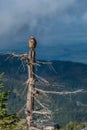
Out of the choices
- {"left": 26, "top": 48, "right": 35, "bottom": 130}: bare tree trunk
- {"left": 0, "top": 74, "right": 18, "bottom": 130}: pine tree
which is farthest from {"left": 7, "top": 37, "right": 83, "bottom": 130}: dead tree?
{"left": 0, "top": 74, "right": 18, "bottom": 130}: pine tree

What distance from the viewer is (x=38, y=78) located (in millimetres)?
23938

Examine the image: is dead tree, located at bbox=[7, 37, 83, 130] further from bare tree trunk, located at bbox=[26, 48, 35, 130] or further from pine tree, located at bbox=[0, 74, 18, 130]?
pine tree, located at bbox=[0, 74, 18, 130]

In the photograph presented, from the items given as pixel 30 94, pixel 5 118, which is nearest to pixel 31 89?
pixel 30 94

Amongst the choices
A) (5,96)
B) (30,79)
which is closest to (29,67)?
(30,79)

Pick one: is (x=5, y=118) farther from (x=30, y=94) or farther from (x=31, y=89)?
(x=31, y=89)

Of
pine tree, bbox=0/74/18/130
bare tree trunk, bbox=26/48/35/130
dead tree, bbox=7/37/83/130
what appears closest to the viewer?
dead tree, bbox=7/37/83/130

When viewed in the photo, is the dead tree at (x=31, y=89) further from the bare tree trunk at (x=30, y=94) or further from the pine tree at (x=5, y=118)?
the pine tree at (x=5, y=118)

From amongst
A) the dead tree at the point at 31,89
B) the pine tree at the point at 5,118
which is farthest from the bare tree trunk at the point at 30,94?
the pine tree at the point at 5,118

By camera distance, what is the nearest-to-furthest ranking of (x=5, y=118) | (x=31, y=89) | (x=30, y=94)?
(x=31, y=89)
(x=30, y=94)
(x=5, y=118)

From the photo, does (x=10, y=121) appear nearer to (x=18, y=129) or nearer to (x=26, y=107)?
(x=18, y=129)

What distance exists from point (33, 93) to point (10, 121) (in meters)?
3.37

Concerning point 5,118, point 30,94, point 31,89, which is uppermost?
point 31,89

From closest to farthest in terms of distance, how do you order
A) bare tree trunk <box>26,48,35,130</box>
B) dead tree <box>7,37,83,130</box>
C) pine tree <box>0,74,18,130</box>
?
dead tree <box>7,37,83,130</box> < bare tree trunk <box>26,48,35,130</box> < pine tree <box>0,74,18,130</box>

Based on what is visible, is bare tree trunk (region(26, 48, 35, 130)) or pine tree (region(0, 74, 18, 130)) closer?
bare tree trunk (region(26, 48, 35, 130))
